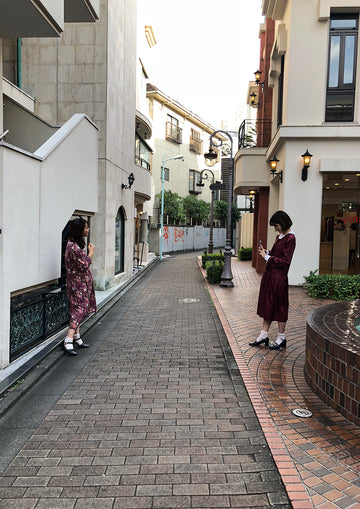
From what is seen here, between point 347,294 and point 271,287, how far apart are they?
4.93m

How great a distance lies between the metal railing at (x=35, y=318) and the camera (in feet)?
16.7

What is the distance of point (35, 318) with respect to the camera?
5699 millimetres

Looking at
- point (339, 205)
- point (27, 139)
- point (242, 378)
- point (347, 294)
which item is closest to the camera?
point (242, 378)

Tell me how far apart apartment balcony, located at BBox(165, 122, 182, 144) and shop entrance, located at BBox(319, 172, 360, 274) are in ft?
66.3

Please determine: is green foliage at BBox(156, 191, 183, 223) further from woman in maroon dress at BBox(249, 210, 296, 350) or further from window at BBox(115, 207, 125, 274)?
woman in maroon dress at BBox(249, 210, 296, 350)

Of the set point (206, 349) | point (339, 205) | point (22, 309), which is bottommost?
point (206, 349)

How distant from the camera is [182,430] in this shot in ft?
11.7

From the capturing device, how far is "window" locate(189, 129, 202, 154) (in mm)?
38716

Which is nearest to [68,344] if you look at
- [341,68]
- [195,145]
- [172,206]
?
[341,68]

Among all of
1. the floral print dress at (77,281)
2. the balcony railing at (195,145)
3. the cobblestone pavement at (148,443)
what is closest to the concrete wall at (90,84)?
the floral print dress at (77,281)

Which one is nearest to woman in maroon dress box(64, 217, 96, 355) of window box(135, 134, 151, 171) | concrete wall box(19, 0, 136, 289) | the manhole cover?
the manhole cover

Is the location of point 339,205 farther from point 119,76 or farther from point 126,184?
point 119,76

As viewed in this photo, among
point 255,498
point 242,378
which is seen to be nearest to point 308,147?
point 242,378

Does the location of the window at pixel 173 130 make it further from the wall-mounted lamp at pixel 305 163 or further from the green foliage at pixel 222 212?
the wall-mounted lamp at pixel 305 163
